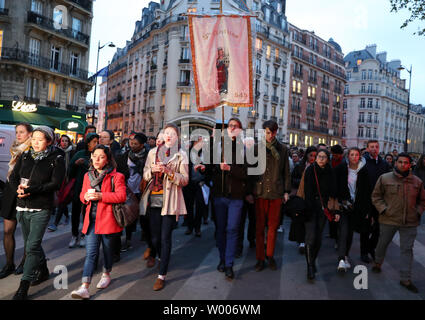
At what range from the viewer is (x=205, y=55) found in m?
6.14

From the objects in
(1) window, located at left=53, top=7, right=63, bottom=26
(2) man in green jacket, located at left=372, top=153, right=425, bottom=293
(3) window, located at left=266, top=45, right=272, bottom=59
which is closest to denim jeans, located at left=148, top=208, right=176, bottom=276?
(2) man in green jacket, located at left=372, top=153, right=425, bottom=293

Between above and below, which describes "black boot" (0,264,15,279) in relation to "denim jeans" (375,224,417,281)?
below

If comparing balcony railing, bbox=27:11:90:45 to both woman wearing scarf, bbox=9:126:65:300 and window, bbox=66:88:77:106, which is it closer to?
window, bbox=66:88:77:106

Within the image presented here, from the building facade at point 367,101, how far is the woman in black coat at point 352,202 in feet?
240

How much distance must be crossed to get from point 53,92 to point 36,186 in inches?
1093

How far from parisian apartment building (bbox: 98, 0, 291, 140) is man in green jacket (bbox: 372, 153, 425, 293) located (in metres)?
34.7

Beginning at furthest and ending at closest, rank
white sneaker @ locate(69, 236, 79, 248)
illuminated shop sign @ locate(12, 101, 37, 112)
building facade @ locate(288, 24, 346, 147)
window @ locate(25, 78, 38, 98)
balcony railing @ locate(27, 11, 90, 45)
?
building facade @ locate(288, 24, 346, 147)
window @ locate(25, 78, 38, 98)
balcony railing @ locate(27, 11, 90, 45)
illuminated shop sign @ locate(12, 101, 37, 112)
white sneaker @ locate(69, 236, 79, 248)

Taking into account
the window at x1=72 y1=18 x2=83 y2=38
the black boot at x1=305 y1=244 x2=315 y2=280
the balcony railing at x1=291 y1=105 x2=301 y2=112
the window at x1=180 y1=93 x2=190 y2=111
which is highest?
the window at x1=72 y1=18 x2=83 y2=38

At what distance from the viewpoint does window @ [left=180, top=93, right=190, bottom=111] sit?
42375 millimetres

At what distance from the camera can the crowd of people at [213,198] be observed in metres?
4.27

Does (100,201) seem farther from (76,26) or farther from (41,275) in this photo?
(76,26)

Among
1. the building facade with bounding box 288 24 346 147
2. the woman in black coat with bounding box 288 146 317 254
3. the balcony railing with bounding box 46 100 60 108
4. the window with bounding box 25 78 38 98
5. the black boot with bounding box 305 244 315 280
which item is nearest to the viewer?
the black boot with bounding box 305 244 315 280

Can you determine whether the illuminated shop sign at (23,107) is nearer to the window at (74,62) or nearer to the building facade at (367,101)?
the window at (74,62)
